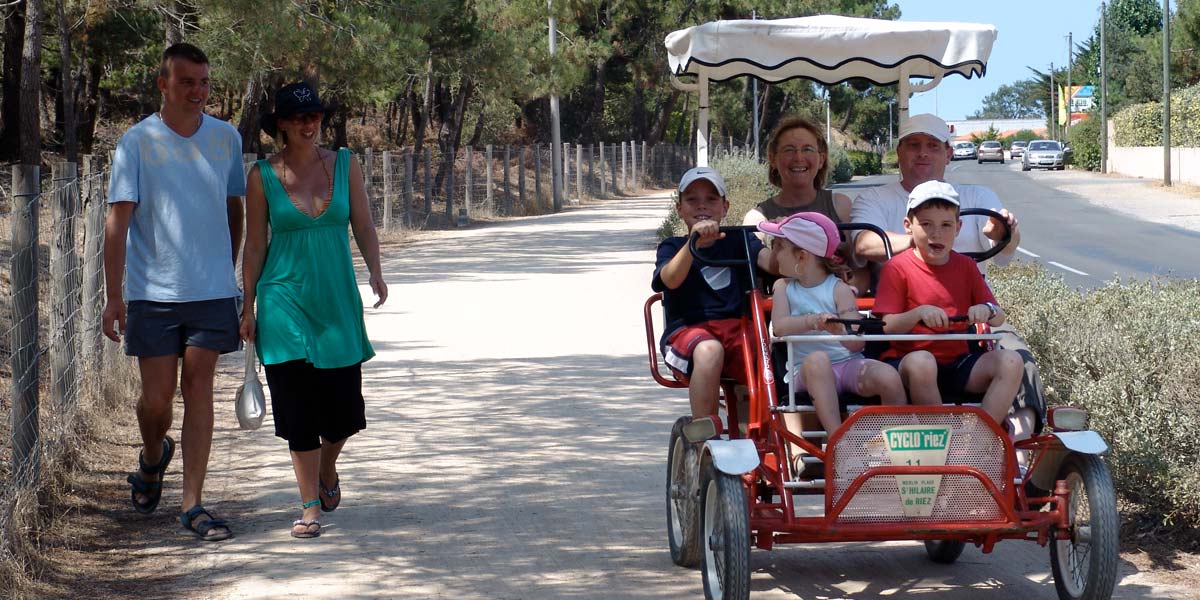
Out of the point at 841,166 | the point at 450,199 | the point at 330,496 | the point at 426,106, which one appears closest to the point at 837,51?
the point at 330,496

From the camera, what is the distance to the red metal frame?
4402 millimetres

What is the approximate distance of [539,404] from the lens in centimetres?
880

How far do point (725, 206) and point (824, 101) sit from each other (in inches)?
2883

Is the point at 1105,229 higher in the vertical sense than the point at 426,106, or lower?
lower

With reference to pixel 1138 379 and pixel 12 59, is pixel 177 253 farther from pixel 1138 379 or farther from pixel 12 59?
pixel 12 59

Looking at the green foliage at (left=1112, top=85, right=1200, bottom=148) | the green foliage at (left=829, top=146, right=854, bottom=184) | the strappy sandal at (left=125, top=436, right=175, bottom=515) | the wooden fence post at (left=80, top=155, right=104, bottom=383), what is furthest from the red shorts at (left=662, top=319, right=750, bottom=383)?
the green foliage at (left=829, top=146, right=854, bottom=184)

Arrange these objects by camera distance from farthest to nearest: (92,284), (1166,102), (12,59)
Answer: (1166,102) < (12,59) < (92,284)

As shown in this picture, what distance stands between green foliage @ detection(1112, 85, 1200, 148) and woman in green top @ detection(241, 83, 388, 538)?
144 feet

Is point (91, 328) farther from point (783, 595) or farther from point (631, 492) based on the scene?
point (783, 595)

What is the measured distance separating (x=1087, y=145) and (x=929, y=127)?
63.1 m

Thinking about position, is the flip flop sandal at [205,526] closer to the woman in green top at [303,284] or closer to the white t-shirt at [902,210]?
the woman in green top at [303,284]

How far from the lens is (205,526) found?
572cm

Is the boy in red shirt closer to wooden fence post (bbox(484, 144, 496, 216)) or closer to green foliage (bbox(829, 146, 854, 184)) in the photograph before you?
wooden fence post (bbox(484, 144, 496, 216))

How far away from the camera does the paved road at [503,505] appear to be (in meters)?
5.09
